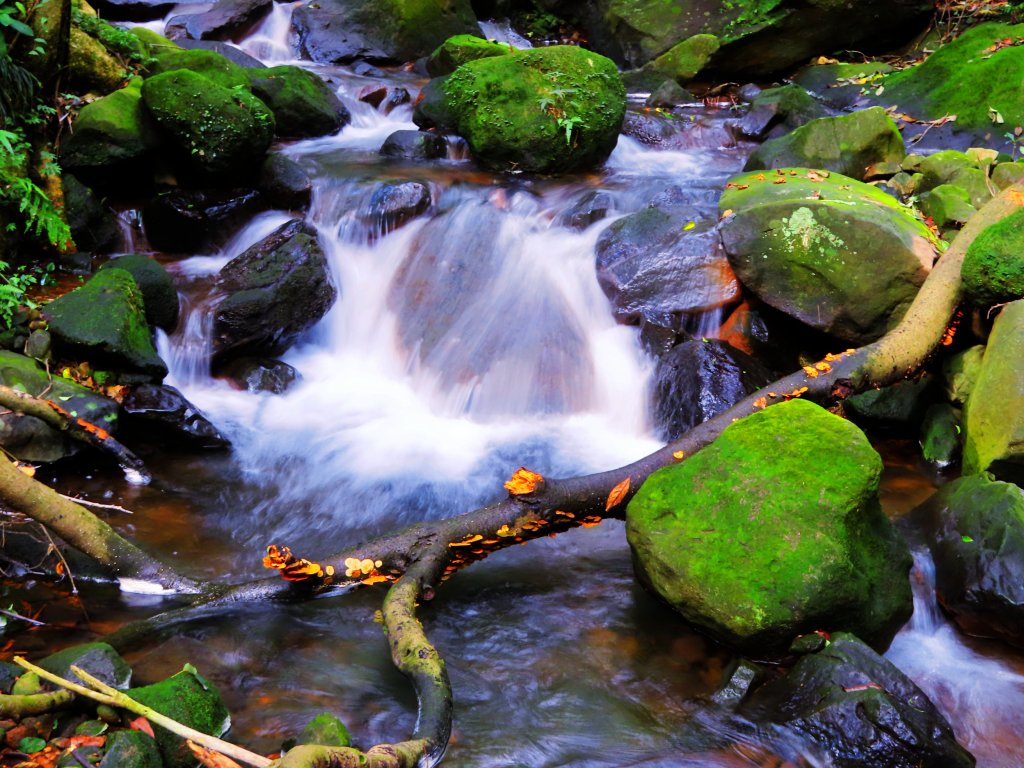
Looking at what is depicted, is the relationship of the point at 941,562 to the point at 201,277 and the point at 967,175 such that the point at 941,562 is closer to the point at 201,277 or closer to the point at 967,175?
the point at 967,175

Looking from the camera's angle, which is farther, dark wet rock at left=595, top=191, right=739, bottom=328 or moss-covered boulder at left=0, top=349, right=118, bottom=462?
dark wet rock at left=595, top=191, right=739, bottom=328

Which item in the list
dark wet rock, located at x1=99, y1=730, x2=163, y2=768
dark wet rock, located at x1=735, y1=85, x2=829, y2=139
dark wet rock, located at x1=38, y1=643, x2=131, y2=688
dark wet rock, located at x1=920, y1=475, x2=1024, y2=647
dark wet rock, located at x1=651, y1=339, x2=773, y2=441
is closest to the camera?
dark wet rock, located at x1=99, y1=730, x2=163, y2=768

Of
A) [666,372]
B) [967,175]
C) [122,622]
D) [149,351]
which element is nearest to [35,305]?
[149,351]

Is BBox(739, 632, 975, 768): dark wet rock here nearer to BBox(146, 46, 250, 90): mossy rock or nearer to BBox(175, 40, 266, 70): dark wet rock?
BBox(146, 46, 250, 90): mossy rock

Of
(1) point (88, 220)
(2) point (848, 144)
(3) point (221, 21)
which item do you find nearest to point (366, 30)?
(3) point (221, 21)

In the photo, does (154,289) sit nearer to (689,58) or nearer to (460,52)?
(460,52)

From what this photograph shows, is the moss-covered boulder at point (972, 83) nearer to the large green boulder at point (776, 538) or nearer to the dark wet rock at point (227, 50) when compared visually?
the large green boulder at point (776, 538)

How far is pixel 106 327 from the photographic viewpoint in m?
5.76

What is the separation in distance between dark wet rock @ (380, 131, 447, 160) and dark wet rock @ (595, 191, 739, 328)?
129 inches

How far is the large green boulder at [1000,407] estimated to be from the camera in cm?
477

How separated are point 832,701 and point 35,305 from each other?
5.98m

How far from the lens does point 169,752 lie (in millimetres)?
2777

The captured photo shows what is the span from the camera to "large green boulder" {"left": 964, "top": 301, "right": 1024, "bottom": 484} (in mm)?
4773

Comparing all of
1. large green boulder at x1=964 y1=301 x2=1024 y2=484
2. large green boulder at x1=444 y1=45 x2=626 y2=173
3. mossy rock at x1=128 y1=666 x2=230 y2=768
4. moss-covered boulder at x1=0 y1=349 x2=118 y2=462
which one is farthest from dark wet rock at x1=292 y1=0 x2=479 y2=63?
mossy rock at x1=128 y1=666 x2=230 y2=768
